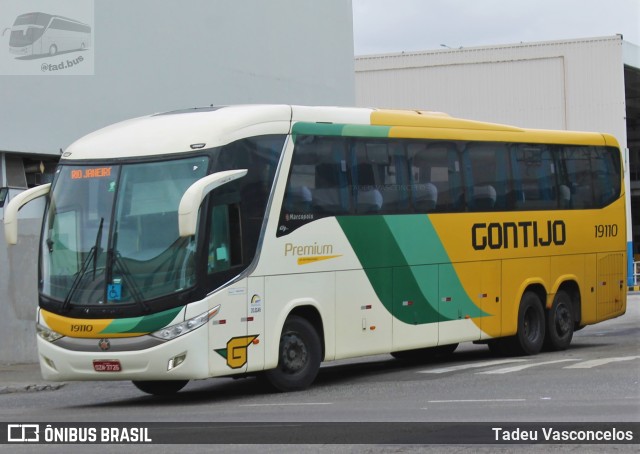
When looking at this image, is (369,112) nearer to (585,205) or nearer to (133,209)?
(133,209)

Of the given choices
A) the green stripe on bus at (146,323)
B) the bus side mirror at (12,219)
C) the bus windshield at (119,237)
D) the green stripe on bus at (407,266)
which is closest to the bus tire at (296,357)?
the green stripe on bus at (407,266)

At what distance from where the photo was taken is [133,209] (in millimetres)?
14641

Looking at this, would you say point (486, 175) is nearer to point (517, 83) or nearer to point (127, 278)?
point (127, 278)

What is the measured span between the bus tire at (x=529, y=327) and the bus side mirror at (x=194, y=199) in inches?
298

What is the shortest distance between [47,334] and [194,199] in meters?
2.74

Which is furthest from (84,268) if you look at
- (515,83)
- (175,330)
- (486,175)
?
(515,83)

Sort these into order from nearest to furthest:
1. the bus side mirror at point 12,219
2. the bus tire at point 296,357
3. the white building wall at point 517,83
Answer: the bus side mirror at point 12,219 → the bus tire at point 296,357 → the white building wall at point 517,83

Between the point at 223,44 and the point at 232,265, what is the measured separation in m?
17.3

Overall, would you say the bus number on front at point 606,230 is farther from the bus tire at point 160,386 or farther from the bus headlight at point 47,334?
the bus headlight at point 47,334

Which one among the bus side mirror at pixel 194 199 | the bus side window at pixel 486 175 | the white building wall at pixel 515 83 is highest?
the white building wall at pixel 515 83

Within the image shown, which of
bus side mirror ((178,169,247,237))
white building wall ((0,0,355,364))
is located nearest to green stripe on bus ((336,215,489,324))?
bus side mirror ((178,169,247,237))

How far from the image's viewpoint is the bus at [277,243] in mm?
14328

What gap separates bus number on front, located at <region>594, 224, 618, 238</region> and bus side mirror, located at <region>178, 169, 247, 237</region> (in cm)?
974

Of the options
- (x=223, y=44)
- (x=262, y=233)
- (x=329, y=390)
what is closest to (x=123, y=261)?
(x=262, y=233)
